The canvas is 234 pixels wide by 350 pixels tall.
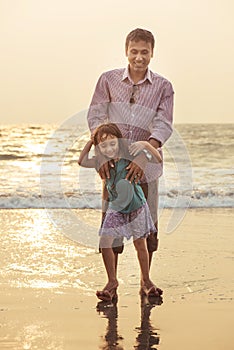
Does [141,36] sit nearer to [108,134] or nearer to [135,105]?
[135,105]

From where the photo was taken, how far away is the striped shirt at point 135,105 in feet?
16.3

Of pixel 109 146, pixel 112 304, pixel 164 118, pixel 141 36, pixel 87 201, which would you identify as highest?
pixel 141 36

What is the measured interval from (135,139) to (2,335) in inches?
63.3

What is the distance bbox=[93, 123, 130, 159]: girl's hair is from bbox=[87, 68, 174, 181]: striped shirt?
0.12 meters

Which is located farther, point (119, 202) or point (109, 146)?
point (119, 202)

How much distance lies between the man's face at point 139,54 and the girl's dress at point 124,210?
1.93 feet

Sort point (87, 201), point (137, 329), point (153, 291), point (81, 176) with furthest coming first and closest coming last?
1. point (81, 176)
2. point (87, 201)
3. point (153, 291)
4. point (137, 329)

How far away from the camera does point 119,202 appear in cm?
490

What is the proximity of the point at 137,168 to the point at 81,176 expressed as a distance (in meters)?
8.58

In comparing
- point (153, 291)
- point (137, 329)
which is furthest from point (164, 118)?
point (137, 329)

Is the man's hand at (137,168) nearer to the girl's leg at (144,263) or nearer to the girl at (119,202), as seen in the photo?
the girl at (119,202)

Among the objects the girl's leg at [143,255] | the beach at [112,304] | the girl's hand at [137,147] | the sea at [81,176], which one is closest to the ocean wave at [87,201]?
the sea at [81,176]

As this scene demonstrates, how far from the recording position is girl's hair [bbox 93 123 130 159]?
4.80 metres

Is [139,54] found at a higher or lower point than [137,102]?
higher
